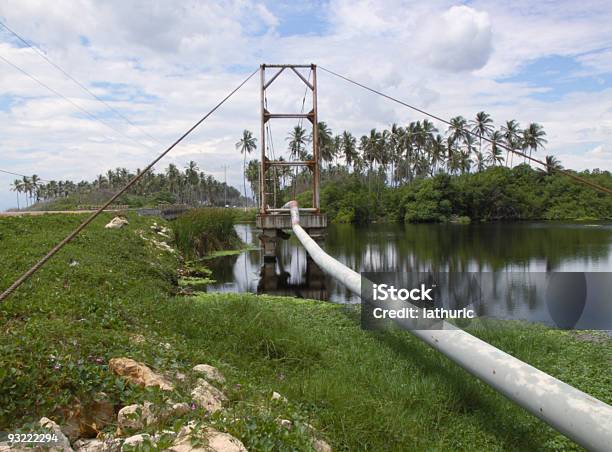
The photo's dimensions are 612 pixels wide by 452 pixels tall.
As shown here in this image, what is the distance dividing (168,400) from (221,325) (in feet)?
9.53

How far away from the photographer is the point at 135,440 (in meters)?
2.62

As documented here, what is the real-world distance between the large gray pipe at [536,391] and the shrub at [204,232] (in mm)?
14165

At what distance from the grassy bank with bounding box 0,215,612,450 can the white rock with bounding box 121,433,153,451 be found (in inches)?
12.7

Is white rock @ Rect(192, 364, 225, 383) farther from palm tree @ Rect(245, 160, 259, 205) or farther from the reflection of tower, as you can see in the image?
palm tree @ Rect(245, 160, 259, 205)

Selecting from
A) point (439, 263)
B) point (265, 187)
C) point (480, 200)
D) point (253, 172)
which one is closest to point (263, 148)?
point (265, 187)

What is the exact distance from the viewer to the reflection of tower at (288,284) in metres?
12.8

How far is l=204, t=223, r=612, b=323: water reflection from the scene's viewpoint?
39.4 feet

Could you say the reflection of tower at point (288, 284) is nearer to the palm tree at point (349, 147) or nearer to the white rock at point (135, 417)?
the white rock at point (135, 417)

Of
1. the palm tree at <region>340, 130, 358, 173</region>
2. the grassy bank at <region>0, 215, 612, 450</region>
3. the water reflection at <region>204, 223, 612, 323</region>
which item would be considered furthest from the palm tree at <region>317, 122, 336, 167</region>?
the grassy bank at <region>0, 215, 612, 450</region>

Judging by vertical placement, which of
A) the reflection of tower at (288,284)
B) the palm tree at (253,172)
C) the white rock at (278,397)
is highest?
the palm tree at (253,172)

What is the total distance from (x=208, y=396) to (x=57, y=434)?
1092 millimetres

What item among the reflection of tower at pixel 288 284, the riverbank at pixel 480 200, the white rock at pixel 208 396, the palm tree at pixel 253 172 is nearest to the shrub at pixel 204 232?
the reflection of tower at pixel 288 284

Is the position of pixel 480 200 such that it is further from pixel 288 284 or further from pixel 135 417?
pixel 135 417

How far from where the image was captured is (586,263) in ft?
57.3
